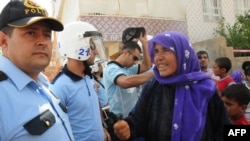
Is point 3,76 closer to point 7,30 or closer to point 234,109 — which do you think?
point 7,30

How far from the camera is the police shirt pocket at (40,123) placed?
1393 millimetres

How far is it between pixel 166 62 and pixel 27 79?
1014 mm

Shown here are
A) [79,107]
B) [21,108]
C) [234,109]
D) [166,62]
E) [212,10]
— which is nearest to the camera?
[21,108]

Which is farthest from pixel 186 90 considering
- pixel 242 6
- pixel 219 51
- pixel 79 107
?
pixel 242 6

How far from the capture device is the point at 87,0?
35.2ft

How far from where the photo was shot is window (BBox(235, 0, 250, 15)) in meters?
14.4

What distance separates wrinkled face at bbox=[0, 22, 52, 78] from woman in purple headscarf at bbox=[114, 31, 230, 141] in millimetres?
750

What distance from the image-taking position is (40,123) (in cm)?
144

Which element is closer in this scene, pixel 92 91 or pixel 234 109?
pixel 92 91

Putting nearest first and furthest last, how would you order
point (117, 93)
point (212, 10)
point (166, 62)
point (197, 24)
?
point (166, 62)
point (117, 93)
point (197, 24)
point (212, 10)

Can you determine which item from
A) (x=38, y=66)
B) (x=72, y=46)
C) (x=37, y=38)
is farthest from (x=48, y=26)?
(x=72, y=46)

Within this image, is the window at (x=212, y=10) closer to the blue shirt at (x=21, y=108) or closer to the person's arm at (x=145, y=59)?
the person's arm at (x=145, y=59)

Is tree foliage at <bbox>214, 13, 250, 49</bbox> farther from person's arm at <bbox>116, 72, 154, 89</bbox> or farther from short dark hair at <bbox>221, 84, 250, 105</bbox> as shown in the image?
person's arm at <bbox>116, 72, 154, 89</bbox>

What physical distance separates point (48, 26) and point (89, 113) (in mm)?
999
